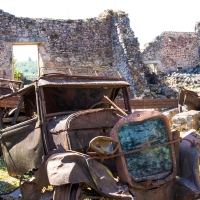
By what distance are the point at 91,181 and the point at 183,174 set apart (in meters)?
1.38

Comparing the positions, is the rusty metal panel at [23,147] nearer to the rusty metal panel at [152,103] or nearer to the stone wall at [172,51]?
the rusty metal panel at [152,103]

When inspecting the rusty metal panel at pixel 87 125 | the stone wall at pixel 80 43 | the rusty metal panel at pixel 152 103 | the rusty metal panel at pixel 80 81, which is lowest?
the rusty metal panel at pixel 152 103

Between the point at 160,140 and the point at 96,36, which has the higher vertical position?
the point at 96,36

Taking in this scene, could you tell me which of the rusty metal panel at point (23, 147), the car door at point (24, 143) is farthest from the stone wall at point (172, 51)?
the rusty metal panel at point (23, 147)

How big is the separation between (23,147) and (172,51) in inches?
868

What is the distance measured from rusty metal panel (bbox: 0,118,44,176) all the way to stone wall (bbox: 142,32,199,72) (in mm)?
20404

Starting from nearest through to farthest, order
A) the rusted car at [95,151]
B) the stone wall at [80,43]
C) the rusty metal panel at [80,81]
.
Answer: the rusted car at [95,151] → the rusty metal panel at [80,81] → the stone wall at [80,43]

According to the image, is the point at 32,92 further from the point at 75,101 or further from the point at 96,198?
the point at 96,198

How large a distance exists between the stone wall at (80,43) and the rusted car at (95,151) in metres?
10.4

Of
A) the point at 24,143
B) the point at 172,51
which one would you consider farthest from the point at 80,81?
the point at 172,51

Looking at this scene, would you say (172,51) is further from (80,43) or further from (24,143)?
(24,143)

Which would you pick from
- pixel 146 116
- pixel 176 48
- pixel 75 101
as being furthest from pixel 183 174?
pixel 176 48

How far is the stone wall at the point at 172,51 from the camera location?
87.1 feet

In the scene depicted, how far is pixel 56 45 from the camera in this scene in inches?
685
